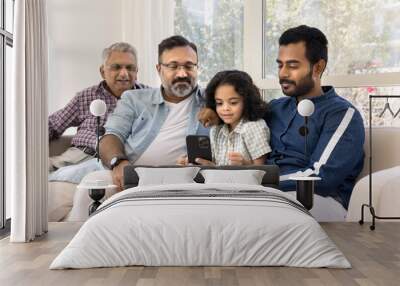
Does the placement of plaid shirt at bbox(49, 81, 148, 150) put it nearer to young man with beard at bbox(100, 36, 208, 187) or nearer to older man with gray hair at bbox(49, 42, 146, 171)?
older man with gray hair at bbox(49, 42, 146, 171)

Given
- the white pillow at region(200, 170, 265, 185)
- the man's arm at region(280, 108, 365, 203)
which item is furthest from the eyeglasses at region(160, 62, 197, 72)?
the man's arm at region(280, 108, 365, 203)

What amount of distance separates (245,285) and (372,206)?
9.17 ft

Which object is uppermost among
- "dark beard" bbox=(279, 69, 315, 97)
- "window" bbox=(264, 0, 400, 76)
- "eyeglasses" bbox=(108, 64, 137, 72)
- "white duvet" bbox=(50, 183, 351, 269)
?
"window" bbox=(264, 0, 400, 76)

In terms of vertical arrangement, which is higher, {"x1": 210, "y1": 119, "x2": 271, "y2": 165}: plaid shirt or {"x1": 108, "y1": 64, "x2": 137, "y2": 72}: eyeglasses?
{"x1": 108, "y1": 64, "x2": 137, "y2": 72}: eyeglasses

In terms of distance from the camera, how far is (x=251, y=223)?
410 cm

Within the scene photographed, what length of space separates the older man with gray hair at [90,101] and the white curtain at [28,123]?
0.65 meters

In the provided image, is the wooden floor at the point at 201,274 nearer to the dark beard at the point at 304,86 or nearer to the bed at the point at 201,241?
the bed at the point at 201,241

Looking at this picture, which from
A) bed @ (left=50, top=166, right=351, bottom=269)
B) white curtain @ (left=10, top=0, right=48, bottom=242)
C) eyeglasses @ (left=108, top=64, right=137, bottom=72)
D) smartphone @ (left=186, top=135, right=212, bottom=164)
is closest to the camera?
bed @ (left=50, top=166, right=351, bottom=269)

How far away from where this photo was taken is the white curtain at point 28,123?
517 cm

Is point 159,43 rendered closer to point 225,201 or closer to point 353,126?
point 353,126

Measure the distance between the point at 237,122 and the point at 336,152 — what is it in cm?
92

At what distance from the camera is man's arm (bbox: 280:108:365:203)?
19.3ft

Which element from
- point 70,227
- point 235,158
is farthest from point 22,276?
point 235,158

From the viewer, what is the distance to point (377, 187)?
6070 millimetres
